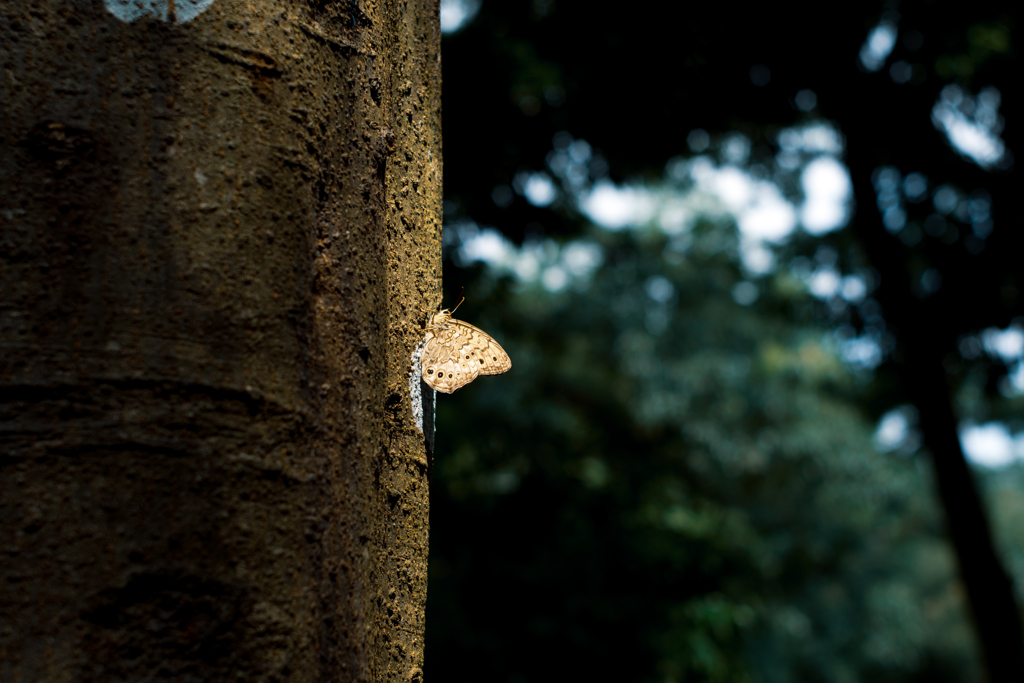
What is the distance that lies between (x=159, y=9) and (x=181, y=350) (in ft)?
1.09

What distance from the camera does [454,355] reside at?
3.75 ft

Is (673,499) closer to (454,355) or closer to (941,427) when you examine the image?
(941,427)

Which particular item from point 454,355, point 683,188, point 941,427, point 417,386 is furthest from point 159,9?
point 683,188

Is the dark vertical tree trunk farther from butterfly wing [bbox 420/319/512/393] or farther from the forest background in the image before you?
butterfly wing [bbox 420/319/512/393]

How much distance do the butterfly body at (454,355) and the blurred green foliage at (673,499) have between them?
8.33 ft

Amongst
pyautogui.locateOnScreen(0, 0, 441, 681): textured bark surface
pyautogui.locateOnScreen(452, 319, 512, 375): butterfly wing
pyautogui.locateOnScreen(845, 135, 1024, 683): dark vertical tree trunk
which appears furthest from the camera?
pyautogui.locateOnScreen(845, 135, 1024, 683): dark vertical tree trunk

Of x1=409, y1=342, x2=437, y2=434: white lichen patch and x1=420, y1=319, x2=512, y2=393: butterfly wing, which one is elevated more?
x1=420, y1=319, x2=512, y2=393: butterfly wing

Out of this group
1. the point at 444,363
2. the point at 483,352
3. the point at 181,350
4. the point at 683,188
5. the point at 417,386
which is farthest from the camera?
the point at 683,188

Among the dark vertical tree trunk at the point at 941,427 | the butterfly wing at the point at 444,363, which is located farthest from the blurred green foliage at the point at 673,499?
the butterfly wing at the point at 444,363

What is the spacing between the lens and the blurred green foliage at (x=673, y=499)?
448cm

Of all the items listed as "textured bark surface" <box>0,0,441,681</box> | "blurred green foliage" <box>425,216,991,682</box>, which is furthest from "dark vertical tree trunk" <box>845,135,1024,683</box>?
"textured bark surface" <box>0,0,441,681</box>

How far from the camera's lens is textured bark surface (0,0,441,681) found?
1.96 ft

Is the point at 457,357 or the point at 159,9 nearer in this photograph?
the point at 159,9

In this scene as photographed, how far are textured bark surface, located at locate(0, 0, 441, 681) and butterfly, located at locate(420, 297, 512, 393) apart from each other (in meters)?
0.23
